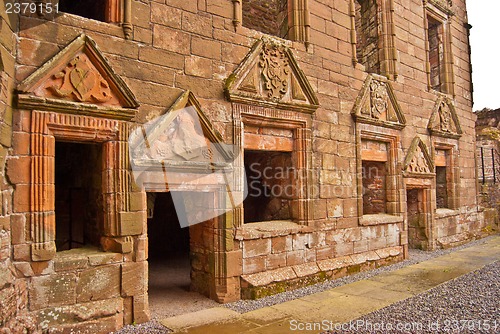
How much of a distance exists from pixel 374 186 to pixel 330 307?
14.9ft

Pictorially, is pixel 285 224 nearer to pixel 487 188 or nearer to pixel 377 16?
pixel 377 16

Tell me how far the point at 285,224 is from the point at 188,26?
359 centimetres

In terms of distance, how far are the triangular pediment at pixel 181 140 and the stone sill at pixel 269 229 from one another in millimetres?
1164

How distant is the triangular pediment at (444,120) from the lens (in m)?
10.1

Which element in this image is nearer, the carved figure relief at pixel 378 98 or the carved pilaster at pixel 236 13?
the carved pilaster at pixel 236 13

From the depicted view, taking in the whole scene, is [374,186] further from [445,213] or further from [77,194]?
[77,194]

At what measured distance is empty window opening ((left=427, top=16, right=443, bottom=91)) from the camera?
11.4 m

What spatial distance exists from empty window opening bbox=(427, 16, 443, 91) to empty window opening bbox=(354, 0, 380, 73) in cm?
290

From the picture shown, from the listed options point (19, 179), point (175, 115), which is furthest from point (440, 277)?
point (19, 179)

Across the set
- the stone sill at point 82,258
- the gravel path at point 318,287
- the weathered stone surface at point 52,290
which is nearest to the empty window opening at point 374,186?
the gravel path at point 318,287

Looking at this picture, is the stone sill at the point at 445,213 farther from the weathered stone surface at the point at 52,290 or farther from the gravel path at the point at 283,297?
the weathered stone surface at the point at 52,290

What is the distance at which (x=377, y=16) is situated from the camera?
30.3 ft

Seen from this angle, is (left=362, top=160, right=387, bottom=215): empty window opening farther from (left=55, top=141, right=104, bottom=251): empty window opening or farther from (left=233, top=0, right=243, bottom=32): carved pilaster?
(left=55, top=141, right=104, bottom=251): empty window opening

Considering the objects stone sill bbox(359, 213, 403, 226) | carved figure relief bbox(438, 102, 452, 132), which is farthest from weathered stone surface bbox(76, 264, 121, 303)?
carved figure relief bbox(438, 102, 452, 132)
